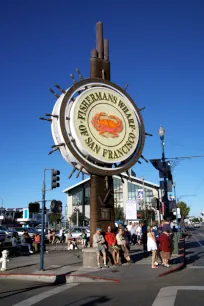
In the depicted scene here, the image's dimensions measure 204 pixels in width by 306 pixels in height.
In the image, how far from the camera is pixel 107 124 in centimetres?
A: 1462

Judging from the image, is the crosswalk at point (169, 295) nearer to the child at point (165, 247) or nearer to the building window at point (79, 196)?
the child at point (165, 247)

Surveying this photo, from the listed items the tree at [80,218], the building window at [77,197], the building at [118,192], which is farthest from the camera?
the building window at [77,197]

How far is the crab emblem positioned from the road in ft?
20.2

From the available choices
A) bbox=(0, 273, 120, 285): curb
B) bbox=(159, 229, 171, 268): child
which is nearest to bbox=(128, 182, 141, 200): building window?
bbox=(159, 229, 171, 268): child

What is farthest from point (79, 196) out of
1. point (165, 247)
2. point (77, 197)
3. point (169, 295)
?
point (169, 295)

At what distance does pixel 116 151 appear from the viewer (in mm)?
14570

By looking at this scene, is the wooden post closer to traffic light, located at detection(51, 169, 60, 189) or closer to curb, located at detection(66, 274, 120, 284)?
traffic light, located at detection(51, 169, 60, 189)

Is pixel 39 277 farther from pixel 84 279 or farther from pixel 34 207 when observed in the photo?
pixel 34 207

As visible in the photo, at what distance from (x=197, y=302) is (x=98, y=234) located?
6291 millimetres

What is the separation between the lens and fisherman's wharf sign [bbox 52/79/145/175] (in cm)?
1355

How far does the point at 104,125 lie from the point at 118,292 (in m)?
7.82

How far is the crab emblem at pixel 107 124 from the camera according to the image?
14.4m

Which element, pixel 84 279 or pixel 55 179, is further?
pixel 55 179

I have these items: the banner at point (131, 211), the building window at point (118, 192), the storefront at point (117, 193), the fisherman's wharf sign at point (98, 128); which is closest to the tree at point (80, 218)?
the storefront at point (117, 193)
